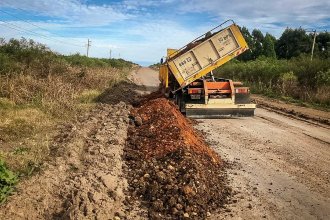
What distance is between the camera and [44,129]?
1027cm

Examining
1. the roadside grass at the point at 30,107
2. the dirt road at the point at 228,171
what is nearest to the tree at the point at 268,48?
the roadside grass at the point at 30,107

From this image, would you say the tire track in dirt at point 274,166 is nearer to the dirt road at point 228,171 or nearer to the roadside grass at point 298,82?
the dirt road at point 228,171

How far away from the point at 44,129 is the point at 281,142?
629 cm

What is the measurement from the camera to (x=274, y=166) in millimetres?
8375

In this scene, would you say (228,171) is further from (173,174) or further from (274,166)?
(173,174)

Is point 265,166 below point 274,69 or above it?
below

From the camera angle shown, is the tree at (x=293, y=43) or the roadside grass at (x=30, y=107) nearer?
the roadside grass at (x=30, y=107)

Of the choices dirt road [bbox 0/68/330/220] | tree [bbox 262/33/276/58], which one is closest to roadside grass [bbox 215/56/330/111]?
dirt road [bbox 0/68/330/220]

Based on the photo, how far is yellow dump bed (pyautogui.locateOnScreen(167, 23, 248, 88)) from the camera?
1433 cm

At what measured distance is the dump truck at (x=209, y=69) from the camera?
14.3 m

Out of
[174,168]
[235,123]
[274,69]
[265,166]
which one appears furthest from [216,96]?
[274,69]

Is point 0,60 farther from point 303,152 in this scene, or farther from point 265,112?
point 303,152

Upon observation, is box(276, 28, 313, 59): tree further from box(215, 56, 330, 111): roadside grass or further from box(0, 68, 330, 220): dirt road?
box(0, 68, 330, 220): dirt road

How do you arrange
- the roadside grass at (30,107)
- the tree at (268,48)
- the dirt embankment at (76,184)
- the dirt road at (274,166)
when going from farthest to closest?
the tree at (268,48) < the roadside grass at (30,107) < the dirt road at (274,166) < the dirt embankment at (76,184)
